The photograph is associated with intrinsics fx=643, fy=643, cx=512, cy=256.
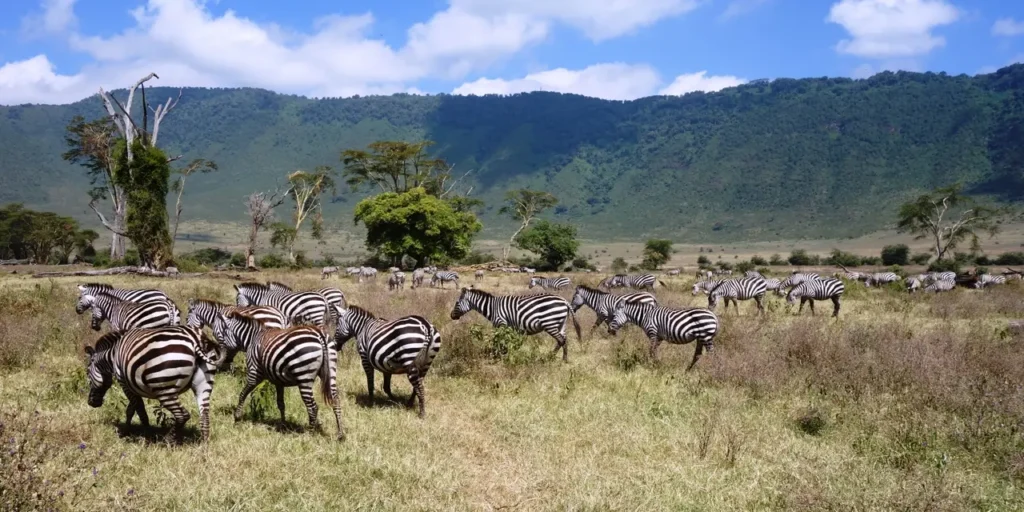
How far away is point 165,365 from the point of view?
625 centimetres

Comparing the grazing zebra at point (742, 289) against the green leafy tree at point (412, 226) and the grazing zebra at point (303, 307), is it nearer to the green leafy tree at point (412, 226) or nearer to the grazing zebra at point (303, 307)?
the grazing zebra at point (303, 307)

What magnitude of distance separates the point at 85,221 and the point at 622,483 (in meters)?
148

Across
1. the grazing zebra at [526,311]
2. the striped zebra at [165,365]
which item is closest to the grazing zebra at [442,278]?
the grazing zebra at [526,311]

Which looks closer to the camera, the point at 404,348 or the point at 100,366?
the point at 100,366

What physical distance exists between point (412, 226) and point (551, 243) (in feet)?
39.6

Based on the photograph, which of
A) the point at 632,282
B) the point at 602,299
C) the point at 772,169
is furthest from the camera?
the point at 772,169

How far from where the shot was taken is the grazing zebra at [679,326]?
37.0 feet

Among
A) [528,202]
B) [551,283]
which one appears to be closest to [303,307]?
[551,283]

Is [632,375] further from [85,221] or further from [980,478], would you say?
[85,221]

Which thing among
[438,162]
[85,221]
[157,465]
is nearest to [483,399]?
[157,465]

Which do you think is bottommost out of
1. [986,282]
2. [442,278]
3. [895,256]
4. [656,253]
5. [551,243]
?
[442,278]

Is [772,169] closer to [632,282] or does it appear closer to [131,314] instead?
[632,282]

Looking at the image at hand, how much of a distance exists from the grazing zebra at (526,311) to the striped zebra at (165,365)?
20.8 feet

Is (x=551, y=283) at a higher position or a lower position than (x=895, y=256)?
lower
